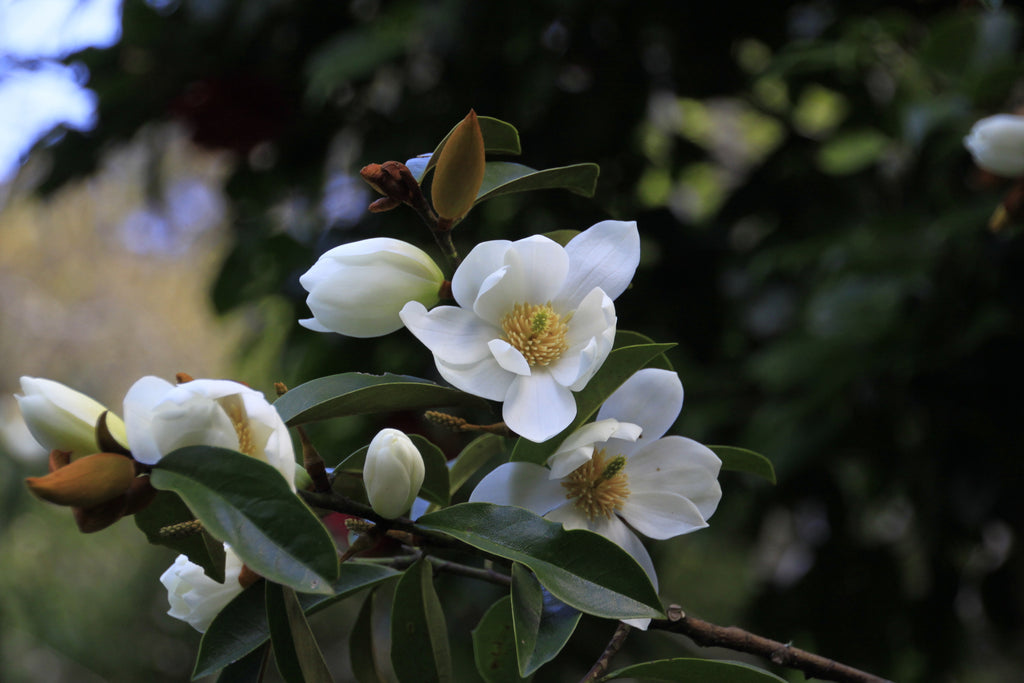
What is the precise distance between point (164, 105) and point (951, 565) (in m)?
1.13

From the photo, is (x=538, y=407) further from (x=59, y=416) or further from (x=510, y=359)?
(x=59, y=416)

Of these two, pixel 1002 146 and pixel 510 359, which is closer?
pixel 510 359

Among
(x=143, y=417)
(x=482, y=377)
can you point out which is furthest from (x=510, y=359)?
(x=143, y=417)

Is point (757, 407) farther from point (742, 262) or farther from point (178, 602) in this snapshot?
point (178, 602)

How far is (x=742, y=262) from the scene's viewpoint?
0.97 m

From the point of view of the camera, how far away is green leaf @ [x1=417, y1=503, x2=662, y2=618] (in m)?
0.26

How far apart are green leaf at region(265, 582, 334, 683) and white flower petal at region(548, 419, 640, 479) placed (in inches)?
3.8

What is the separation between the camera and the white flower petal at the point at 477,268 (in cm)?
29

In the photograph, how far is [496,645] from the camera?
0.34 m

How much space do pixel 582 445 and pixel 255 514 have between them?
0.35ft

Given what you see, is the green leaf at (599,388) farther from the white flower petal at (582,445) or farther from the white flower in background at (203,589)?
the white flower in background at (203,589)

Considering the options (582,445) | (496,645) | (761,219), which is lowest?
(761,219)

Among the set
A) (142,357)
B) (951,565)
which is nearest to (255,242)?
(951,565)

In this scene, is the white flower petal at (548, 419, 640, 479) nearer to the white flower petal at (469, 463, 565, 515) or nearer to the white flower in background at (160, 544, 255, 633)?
the white flower petal at (469, 463, 565, 515)
